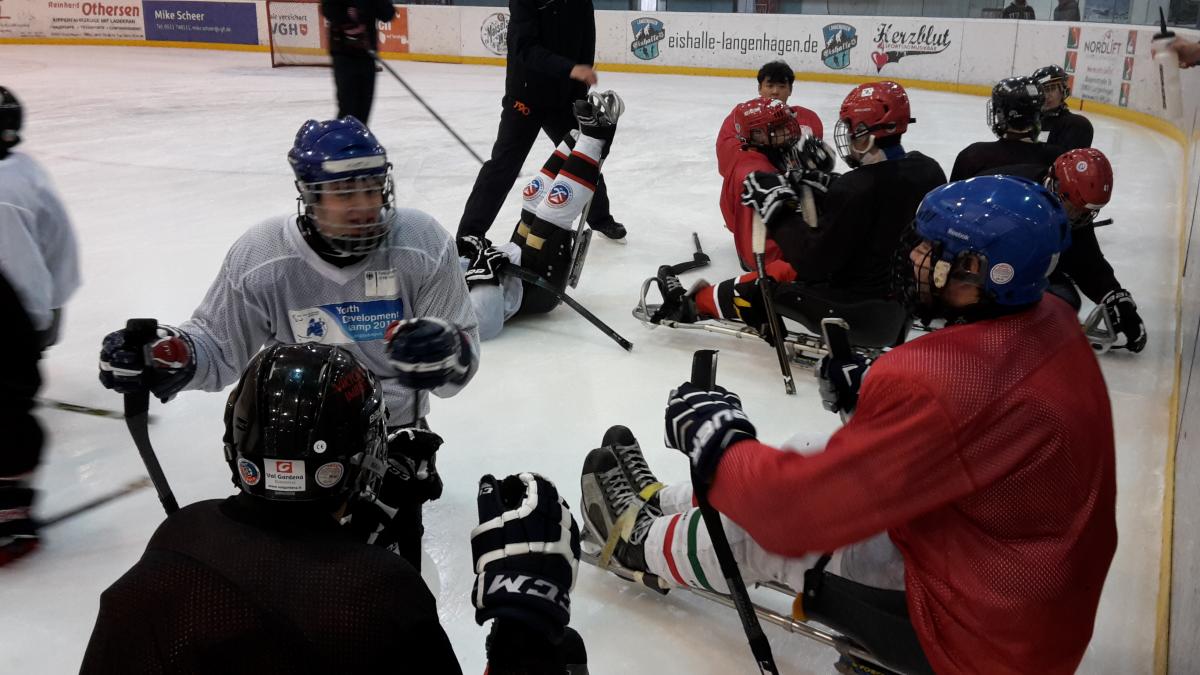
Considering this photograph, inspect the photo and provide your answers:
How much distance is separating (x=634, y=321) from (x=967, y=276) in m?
2.56

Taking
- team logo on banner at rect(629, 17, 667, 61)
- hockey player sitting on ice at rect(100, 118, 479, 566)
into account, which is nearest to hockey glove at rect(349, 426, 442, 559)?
hockey player sitting on ice at rect(100, 118, 479, 566)

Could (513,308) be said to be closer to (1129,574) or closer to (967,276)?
(1129,574)

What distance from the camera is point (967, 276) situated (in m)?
1.35

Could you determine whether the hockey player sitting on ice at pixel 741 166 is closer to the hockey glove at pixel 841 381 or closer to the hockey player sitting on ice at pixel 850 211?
the hockey player sitting on ice at pixel 850 211

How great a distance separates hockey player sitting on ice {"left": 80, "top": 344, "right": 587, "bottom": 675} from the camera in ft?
2.94

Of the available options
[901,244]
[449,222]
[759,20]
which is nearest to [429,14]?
[759,20]

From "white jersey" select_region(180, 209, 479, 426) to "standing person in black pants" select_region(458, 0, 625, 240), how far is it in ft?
6.49

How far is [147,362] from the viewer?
183 centimetres

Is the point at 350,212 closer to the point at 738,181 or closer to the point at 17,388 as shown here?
the point at 17,388

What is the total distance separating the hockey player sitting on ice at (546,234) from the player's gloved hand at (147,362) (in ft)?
5.32

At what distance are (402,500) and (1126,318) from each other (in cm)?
282

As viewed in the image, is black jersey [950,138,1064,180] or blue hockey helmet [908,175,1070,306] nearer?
blue hockey helmet [908,175,1070,306]

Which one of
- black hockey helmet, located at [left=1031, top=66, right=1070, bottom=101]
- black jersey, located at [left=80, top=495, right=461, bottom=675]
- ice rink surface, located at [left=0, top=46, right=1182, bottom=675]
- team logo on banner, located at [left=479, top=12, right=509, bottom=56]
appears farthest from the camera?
team logo on banner, located at [left=479, top=12, right=509, bottom=56]

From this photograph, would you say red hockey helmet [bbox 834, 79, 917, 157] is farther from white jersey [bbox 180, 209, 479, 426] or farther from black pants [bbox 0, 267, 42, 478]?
black pants [bbox 0, 267, 42, 478]
